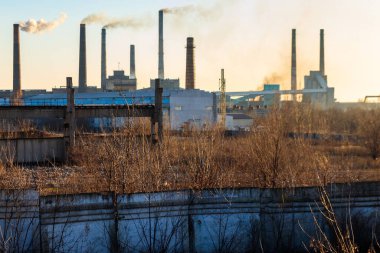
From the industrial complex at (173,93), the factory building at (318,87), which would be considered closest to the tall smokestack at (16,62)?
the industrial complex at (173,93)

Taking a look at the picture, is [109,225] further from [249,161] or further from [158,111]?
[158,111]

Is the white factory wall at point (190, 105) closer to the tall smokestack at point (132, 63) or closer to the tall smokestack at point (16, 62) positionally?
the tall smokestack at point (16, 62)

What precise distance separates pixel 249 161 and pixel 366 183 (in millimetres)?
6103

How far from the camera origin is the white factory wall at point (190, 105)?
129ft

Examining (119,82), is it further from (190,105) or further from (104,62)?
(190,105)

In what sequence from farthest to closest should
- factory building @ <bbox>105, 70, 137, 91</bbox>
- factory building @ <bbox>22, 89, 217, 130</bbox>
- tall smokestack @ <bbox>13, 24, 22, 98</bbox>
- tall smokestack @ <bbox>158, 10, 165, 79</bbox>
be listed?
factory building @ <bbox>105, 70, 137, 91</bbox>
tall smokestack @ <bbox>158, 10, 165, 79</bbox>
tall smokestack @ <bbox>13, 24, 22, 98</bbox>
factory building @ <bbox>22, 89, 217, 130</bbox>

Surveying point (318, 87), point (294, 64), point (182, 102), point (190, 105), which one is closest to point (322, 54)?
point (294, 64)

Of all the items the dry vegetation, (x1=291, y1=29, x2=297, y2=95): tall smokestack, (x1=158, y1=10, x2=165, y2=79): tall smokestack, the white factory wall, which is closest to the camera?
the dry vegetation

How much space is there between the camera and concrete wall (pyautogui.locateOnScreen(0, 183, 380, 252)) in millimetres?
6496

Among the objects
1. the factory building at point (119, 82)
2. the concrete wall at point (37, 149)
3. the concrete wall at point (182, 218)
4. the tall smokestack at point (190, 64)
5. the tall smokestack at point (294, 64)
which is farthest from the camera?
the tall smokestack at point (294, 64)

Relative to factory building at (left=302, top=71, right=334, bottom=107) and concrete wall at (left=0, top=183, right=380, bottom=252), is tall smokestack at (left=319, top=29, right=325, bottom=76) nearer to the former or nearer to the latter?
factory building at (left=302, top=71, right=334, bottom=107)

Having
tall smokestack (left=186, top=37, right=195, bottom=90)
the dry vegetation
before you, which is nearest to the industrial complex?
tall smokestack (left=186, top=37, right=195, bottom=90)

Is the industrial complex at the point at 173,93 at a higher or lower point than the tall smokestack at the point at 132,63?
lower

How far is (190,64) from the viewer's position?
46.4 meters
